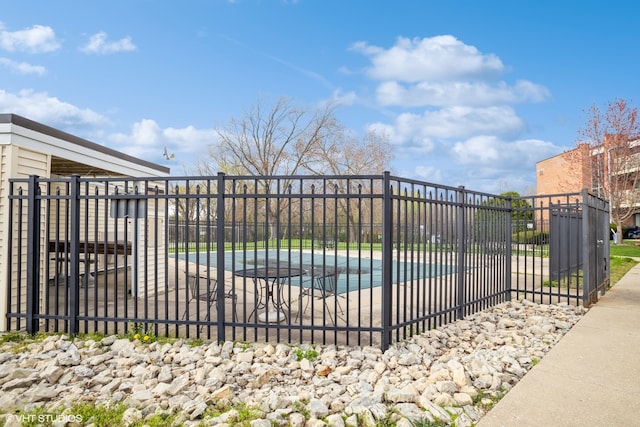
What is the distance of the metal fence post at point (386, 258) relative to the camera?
429cm

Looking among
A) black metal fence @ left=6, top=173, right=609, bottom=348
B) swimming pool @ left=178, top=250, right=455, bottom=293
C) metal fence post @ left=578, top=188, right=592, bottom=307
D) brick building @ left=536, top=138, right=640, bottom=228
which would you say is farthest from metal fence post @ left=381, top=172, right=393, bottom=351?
brick building @ left=536, top=138, right=640, bottom=228

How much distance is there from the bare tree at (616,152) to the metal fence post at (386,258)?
25.2m

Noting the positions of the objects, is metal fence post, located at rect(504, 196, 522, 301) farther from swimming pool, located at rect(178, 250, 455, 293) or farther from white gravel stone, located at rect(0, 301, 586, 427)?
white gravel stone, located at rect(0, 301, 586, 427)

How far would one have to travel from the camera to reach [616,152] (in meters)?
24.1

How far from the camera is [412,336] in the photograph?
191 inches

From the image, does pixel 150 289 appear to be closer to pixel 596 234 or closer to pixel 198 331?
pixel 198 331

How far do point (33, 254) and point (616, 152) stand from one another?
28.6 metres

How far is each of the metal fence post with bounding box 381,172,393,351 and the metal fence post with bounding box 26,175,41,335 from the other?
14.0ft

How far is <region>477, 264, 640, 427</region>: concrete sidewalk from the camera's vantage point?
296 centimetres

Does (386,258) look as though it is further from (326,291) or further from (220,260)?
(326,291)

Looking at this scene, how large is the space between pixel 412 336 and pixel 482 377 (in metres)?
1.27

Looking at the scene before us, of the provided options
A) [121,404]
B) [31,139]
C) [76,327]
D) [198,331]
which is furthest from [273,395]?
[31,139]

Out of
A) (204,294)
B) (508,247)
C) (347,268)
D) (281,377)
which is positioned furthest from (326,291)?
(508,247)

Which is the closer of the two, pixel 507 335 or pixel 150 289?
pixel 507 335
